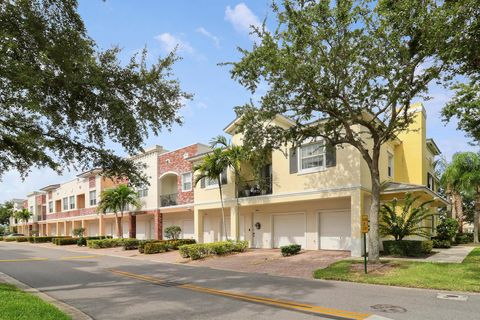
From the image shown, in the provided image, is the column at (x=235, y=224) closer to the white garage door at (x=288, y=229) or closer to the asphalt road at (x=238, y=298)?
Result: the white garage door at (x=288, y=229)

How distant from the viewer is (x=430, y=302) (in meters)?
9.59

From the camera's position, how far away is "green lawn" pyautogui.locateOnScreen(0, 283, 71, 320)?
25.3 feet

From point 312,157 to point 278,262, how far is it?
6244 millimetres

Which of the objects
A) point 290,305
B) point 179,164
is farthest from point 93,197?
point 290,305

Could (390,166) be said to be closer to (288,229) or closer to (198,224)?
(288,229)

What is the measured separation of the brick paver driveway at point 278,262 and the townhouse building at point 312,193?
157cm

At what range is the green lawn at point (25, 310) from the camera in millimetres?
7711

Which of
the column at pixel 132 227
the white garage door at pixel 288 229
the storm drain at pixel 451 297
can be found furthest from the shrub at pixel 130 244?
the storm drain at pixel 451 297

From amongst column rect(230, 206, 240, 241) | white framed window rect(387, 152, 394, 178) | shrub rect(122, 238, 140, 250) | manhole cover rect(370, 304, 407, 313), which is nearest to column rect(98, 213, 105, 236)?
shrub rect(122, 238, 140, 250)

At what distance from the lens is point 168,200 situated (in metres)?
34.2

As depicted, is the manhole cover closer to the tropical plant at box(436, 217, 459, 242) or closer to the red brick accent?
the tropical plant at box(436, 217, 459, 242)

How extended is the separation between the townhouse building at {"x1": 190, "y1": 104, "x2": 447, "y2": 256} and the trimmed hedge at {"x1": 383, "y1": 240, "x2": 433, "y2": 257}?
4.41ft

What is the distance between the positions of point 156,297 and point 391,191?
550 inches

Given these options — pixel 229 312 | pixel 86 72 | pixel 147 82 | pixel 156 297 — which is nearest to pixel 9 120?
pixel 86 72
